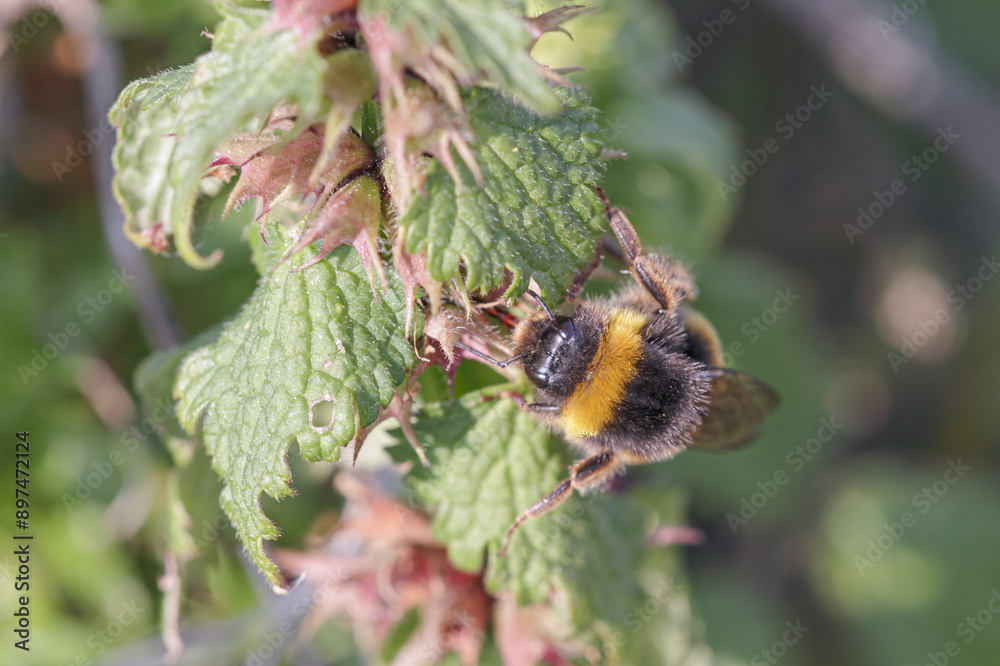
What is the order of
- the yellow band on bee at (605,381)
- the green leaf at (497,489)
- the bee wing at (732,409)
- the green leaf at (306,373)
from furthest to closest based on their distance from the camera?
the bee wing at (732,409)
the green leaf at (497,489)
the yellow band on bee at (605,381)
the green leaf at (306,373)

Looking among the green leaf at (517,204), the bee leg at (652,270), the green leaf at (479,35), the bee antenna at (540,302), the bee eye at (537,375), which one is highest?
the green leaf at (479,35)

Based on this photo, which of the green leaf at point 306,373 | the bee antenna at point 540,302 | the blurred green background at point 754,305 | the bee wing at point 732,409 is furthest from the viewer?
the blurred green background at point 754,305

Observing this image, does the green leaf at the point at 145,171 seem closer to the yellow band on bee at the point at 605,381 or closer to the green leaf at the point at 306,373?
the green leaf at the point at 306,373

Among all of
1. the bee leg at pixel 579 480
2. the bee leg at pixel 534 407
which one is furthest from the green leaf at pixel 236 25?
the bee leg at pixel 579 480

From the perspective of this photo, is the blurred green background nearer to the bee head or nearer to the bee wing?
the bee wing

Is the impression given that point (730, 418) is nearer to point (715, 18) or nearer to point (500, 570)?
point (500, 570)

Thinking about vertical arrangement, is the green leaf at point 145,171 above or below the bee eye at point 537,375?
below

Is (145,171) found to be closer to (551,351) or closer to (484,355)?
(484,355)
